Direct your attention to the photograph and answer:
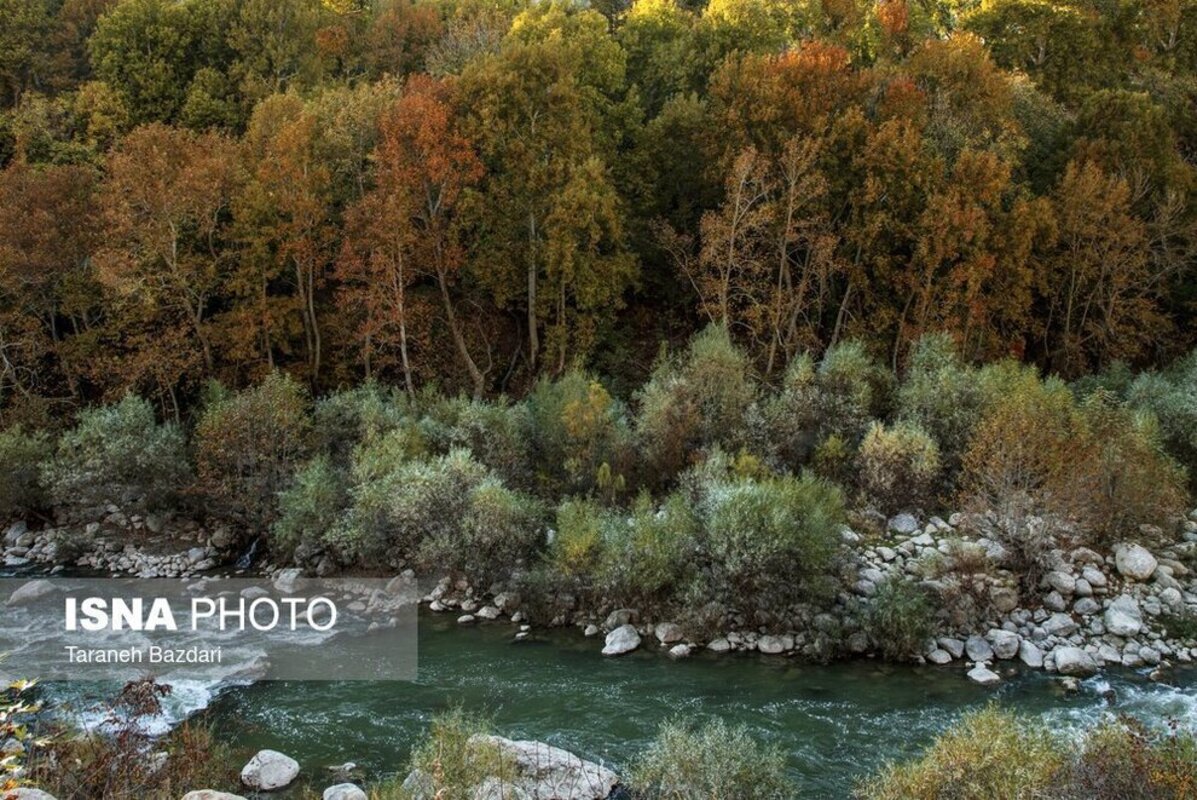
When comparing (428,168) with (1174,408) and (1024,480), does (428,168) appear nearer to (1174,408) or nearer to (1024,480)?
(1024,480)

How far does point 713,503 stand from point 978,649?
5664 mm

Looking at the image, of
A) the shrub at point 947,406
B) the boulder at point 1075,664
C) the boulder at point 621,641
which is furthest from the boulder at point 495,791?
the shrub at point 947,406

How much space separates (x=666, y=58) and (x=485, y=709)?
1081 inches

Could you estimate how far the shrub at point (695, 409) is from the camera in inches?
917

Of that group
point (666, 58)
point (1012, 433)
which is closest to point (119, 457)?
point (1012, 433)

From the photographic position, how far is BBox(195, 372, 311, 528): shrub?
23.0 metres

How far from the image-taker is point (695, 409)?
2364 centimetres

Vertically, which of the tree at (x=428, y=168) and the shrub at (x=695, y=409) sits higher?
the tree at (x=428, y=168)

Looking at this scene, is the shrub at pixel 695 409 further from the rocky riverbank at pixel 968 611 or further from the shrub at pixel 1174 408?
the shrub at pixel 1174 408

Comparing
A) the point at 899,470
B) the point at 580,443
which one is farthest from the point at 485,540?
the point at 899,470

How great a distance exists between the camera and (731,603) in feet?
60.1

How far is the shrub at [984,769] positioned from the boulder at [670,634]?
24.0 feet

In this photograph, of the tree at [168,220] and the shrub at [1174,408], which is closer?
the shrub at [1174,408]

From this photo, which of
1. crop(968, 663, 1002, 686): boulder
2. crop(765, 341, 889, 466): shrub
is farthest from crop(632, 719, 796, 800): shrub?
crop(765, 341, 889, 466): shrub
